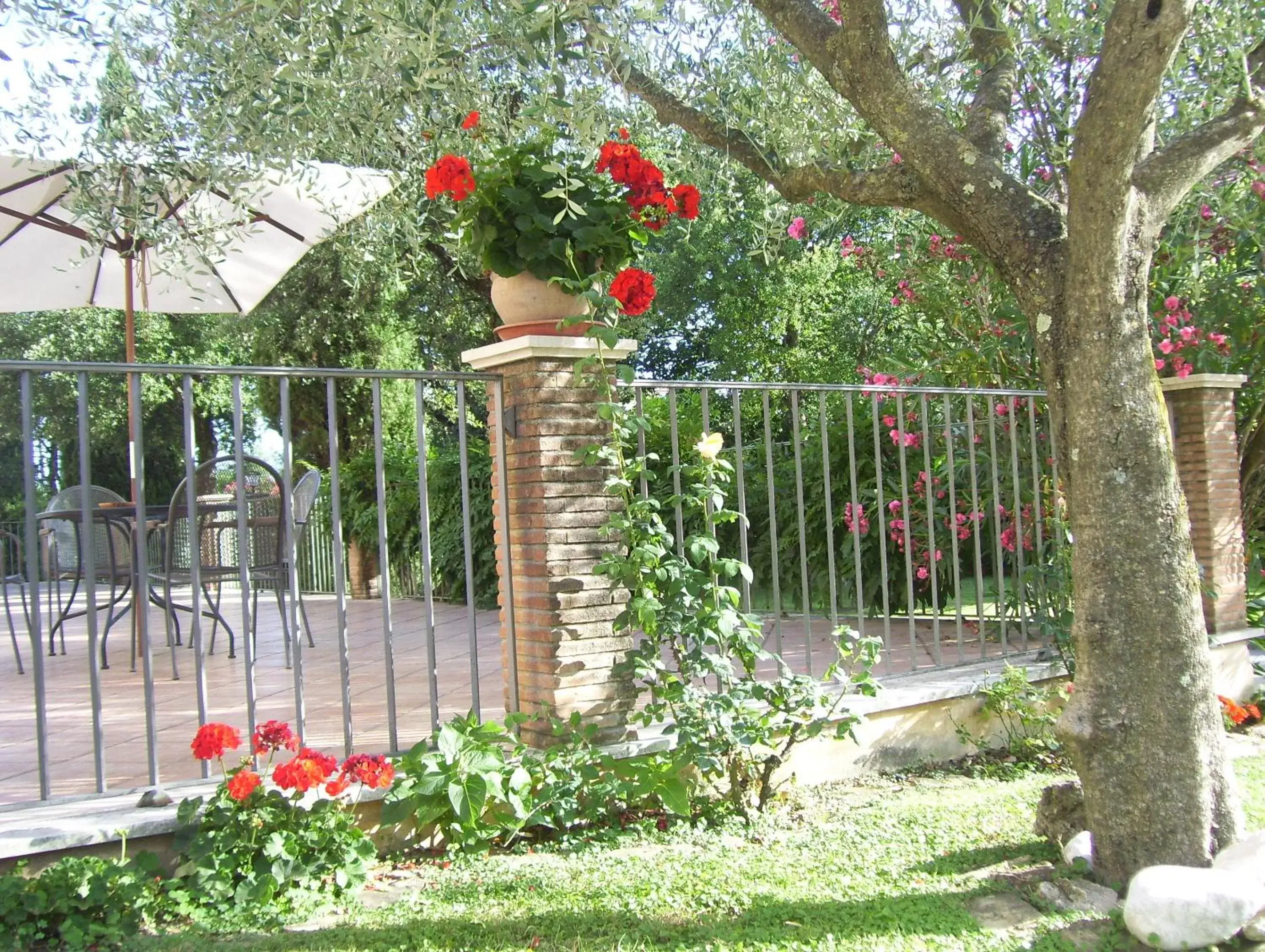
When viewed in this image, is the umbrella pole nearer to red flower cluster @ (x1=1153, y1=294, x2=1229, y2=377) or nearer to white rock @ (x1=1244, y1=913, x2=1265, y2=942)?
white rock @ (x1=1244, y1=913, x2=1265, y2=942)

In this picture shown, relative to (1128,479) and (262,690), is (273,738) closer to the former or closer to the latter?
(262,690)

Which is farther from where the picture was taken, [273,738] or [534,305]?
[534,305]

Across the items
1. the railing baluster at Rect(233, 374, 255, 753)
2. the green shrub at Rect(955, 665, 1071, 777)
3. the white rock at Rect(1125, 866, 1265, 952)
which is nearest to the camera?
the white rock at Rect(1125, 866, 1265, 952)

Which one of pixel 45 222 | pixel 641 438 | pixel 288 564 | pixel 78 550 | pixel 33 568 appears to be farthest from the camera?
pixel 45 222

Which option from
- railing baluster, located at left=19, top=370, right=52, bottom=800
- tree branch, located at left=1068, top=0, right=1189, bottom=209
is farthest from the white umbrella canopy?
tree branch, located at left=1068, top=0, right=1189, bottom=209

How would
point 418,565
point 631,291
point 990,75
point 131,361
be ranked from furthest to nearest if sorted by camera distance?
point 418,565, point 131,361, point 990,75, point 631,291

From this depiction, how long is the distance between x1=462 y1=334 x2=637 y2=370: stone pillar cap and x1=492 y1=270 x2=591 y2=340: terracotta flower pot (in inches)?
1.5

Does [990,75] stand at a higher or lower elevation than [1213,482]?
higher

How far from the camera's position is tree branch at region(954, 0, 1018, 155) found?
3746mm

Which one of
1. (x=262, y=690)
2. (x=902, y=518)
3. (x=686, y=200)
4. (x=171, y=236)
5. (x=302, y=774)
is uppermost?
(x=171, y=236)

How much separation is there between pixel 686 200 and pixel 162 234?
2.21 meters

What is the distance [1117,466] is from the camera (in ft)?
9.77

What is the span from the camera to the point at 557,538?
3.67 m

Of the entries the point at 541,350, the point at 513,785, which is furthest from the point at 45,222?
the point at 513,785
